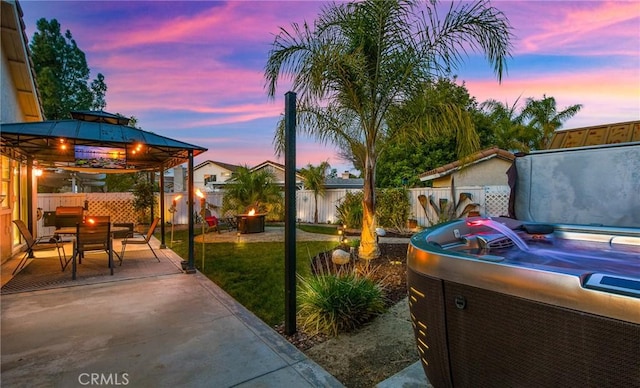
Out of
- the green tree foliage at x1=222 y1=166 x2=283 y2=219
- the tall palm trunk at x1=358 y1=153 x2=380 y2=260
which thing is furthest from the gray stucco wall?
the green tree foliage at x1=222 y1=166 x2=283 y2=219

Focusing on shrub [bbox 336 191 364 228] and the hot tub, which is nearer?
the hot tub

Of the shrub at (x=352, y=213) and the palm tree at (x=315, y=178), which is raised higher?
the palm tree at (x=315, y=178)

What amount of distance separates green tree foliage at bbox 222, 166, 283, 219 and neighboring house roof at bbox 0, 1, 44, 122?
703cm

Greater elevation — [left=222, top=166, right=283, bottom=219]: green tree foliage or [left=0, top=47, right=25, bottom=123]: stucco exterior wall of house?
[left=0, top=47, right=25, bottom=123]: stucco exterior wall of house

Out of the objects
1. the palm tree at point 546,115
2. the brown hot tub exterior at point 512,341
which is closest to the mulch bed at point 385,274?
the brown hot tub exterior at point 512,341

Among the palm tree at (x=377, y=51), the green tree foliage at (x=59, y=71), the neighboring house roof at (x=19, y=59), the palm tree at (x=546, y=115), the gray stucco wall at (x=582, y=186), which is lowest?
the gray stucco wall at (x=582, y=186)

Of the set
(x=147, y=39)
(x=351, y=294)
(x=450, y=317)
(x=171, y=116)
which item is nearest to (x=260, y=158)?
(x=171, y=116)

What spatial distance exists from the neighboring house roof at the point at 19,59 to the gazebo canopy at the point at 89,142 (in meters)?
1.67

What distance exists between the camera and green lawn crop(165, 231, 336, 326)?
4.47 m

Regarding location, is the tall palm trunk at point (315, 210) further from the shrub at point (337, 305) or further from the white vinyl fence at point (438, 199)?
the shrub at point (337, 305)

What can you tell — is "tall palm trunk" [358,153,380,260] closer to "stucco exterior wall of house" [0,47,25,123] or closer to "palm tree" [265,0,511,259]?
"palm tree" [265,0,511,259]

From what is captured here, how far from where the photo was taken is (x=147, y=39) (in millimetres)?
9398

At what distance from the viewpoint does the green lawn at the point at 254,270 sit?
447cm

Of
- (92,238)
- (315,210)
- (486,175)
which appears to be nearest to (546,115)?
(486,175)
